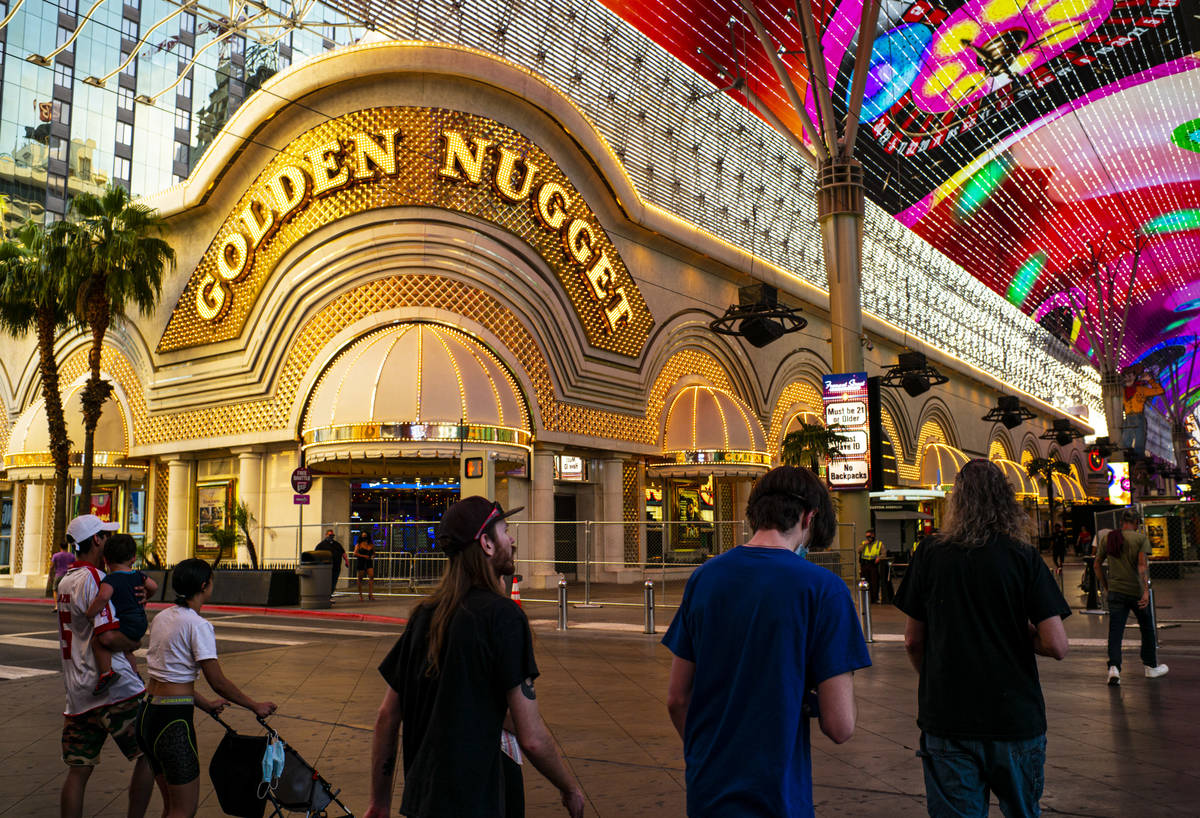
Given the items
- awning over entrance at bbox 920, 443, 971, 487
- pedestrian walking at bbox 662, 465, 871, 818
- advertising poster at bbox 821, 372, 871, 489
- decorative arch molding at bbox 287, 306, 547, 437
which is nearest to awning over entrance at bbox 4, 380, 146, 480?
decorative arch molding at bbox 287, 306, 547, 437

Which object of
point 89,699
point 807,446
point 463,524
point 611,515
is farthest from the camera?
point 807,446

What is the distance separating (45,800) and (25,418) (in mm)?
31601

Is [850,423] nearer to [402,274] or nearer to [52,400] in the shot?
[402,274]

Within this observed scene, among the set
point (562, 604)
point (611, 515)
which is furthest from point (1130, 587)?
point (611, 515)

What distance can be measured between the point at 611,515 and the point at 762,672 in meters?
28.8

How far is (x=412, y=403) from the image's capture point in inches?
1017

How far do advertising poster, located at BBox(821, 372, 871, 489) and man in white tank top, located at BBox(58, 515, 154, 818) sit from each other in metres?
19.1

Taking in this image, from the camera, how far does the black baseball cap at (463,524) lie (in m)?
3.53

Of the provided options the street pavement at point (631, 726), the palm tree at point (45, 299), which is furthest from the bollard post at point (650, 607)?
the palm tree at point (45, 299)

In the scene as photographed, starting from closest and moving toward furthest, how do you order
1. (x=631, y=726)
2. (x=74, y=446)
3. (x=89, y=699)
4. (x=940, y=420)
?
(x=89, y=699) < (x=631, y=726) < (x=74, y=446) < (x=940, y=420)

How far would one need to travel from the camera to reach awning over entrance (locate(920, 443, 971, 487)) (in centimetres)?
5422

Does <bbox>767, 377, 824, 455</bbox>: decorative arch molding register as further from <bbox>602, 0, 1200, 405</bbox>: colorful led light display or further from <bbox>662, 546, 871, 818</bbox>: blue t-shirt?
<bbox>662, 546, 871, 818</bbox>: blue t-shirt

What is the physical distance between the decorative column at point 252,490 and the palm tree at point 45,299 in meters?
5.10

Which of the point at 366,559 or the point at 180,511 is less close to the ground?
the point at 180,511
